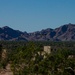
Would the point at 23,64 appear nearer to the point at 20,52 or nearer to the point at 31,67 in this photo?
the point at 20,52

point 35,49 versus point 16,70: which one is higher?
point 35,49

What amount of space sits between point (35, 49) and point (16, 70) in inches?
160

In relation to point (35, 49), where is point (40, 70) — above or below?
below

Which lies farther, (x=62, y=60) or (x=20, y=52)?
(x=20, y=52)

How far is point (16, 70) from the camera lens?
34969 mm

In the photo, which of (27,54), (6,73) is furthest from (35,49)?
(6,73)

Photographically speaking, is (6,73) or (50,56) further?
(6,73)

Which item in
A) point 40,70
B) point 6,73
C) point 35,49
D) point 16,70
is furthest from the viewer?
point 6,73

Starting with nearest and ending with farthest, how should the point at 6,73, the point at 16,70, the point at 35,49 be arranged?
the point at 35,49, the point at 16,70, the point at 6,73

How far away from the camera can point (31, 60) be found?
33.8 metres

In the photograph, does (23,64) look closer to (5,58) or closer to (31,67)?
(31,67)

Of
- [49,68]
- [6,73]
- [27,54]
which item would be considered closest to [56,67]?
[49,68]

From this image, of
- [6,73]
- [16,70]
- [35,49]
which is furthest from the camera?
[6,73]

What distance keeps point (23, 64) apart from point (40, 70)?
6045 millimetres
